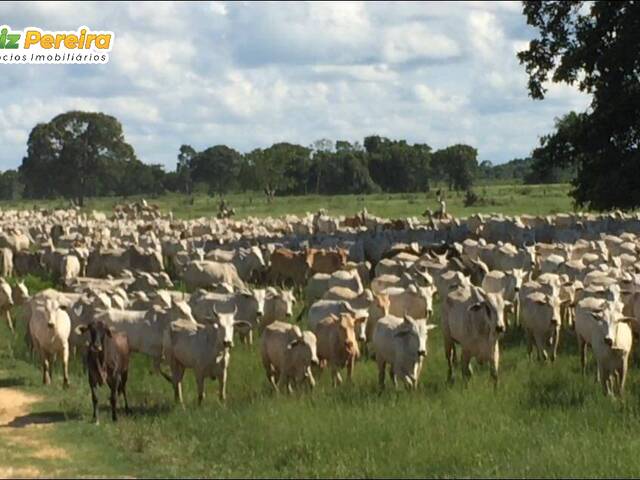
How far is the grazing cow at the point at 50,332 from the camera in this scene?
61.4 feet

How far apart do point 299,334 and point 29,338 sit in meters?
6.88

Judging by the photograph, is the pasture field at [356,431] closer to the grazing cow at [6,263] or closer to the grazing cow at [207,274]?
the grazing cow at [207,274]

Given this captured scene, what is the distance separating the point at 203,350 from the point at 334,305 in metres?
3.46

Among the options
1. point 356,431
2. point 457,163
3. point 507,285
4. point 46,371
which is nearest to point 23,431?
point 46,371

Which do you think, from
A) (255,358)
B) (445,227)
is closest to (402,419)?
(255,358)

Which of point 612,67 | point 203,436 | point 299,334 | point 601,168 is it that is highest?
point 612,67

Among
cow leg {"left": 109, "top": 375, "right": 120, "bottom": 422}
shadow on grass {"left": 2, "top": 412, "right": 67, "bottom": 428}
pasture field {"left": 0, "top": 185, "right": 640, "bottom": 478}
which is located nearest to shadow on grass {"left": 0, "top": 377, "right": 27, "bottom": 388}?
pasture field {"left": 0, "top": 185, "right": 640, "bottom": 478}

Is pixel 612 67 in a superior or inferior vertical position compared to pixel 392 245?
superior

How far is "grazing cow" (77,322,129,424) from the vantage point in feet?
51.9

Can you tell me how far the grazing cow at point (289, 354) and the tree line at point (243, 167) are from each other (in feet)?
270

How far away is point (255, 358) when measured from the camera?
19125 mm

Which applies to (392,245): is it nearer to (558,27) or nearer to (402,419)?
(558,27)

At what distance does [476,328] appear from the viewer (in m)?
17.7

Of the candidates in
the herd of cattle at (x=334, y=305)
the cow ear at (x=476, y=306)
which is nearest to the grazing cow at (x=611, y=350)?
the herd of cattle at (x=334, y=305)
